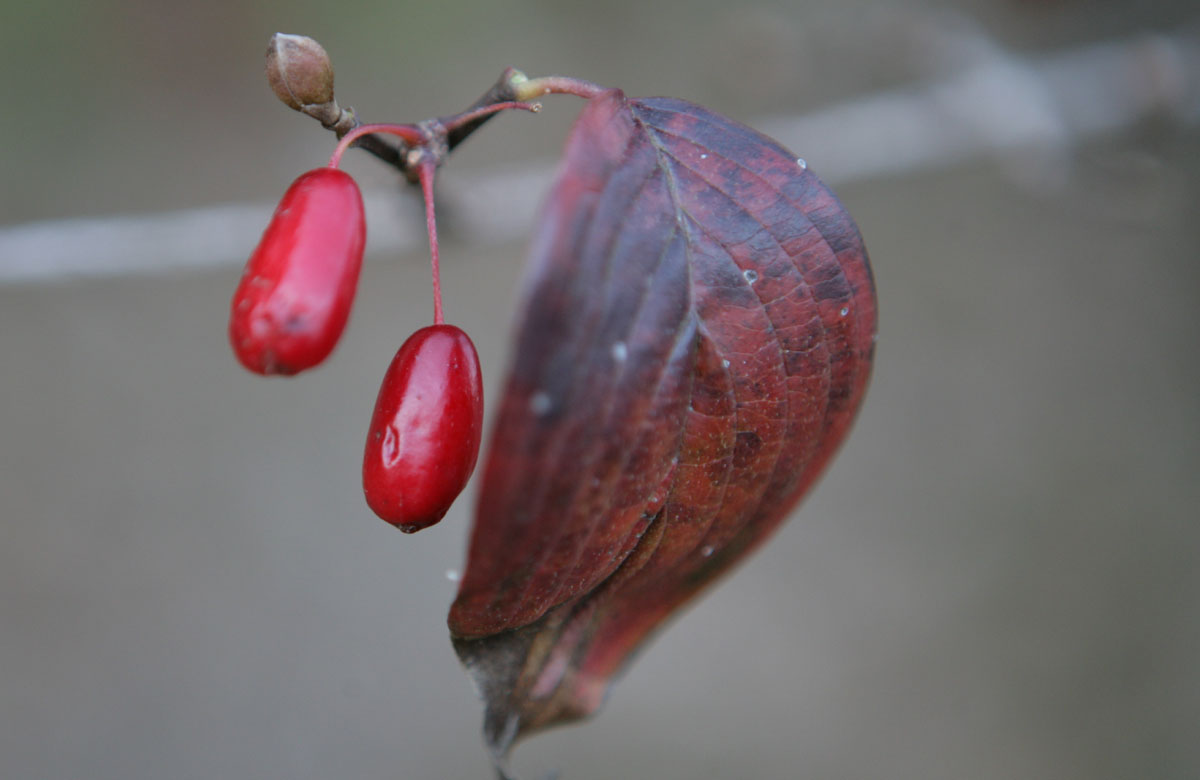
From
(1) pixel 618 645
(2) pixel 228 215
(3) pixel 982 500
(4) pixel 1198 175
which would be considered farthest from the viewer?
(3) pixel 982 500

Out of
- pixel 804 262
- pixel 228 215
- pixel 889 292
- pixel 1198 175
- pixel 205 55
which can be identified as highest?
pixel 1198 175

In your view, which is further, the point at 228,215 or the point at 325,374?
the point at 325,374

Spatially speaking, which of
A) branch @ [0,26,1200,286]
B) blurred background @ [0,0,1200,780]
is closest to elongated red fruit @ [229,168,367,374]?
branch @ [0,26,1200,286]

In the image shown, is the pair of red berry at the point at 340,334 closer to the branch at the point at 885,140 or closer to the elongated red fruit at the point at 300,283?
the elongated red fruit at the point at 300,283

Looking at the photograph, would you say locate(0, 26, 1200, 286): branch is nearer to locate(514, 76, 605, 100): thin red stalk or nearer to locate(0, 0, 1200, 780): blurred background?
locate(0, 0, 1200, 780): blurred background

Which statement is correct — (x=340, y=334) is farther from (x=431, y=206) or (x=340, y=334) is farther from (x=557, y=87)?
(x=557, y=87)

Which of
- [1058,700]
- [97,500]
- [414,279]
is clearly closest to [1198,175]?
[1058,700]

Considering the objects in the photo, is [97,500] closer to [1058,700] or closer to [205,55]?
[205,55]
